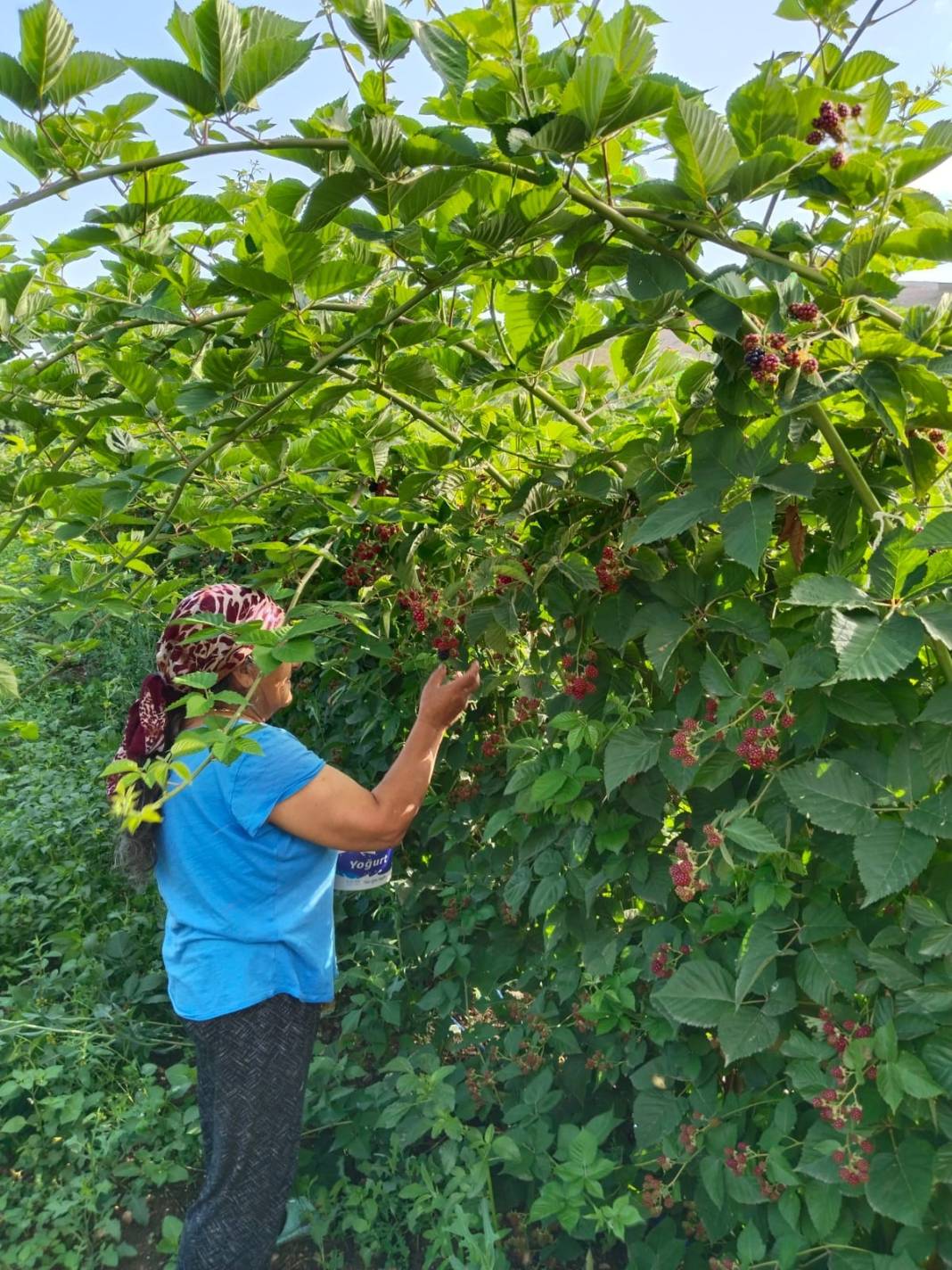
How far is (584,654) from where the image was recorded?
1.81 metres

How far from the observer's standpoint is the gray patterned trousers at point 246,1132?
2.24 metres

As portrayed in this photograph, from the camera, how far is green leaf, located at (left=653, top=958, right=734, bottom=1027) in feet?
5.05

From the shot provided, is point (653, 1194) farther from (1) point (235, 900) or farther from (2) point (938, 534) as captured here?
(2) point (938, 534)

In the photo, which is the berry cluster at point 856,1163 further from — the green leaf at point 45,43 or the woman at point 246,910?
the green leaf at point 45,43

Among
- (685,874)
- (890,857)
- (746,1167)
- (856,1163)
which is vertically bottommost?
(746,1167)

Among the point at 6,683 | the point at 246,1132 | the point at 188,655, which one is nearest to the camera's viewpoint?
the point at 6,683

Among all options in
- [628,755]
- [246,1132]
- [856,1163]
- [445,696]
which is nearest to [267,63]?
[628,755]

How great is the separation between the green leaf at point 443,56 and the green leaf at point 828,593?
654 millimetres

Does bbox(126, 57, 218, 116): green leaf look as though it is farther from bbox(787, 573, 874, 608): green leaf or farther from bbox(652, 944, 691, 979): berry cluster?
bbox(652, 944, 691, 979): berry cluster

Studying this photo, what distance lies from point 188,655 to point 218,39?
1365mm

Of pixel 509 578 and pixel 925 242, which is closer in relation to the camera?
pixel 925 242

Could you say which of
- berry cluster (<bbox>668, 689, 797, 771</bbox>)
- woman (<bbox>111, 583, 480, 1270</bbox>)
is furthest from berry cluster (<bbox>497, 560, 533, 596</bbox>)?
berry cluster (<bbox>668, 689, 797, 771</bbox>)

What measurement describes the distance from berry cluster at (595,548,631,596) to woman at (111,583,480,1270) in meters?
0.52

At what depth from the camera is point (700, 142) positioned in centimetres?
106
